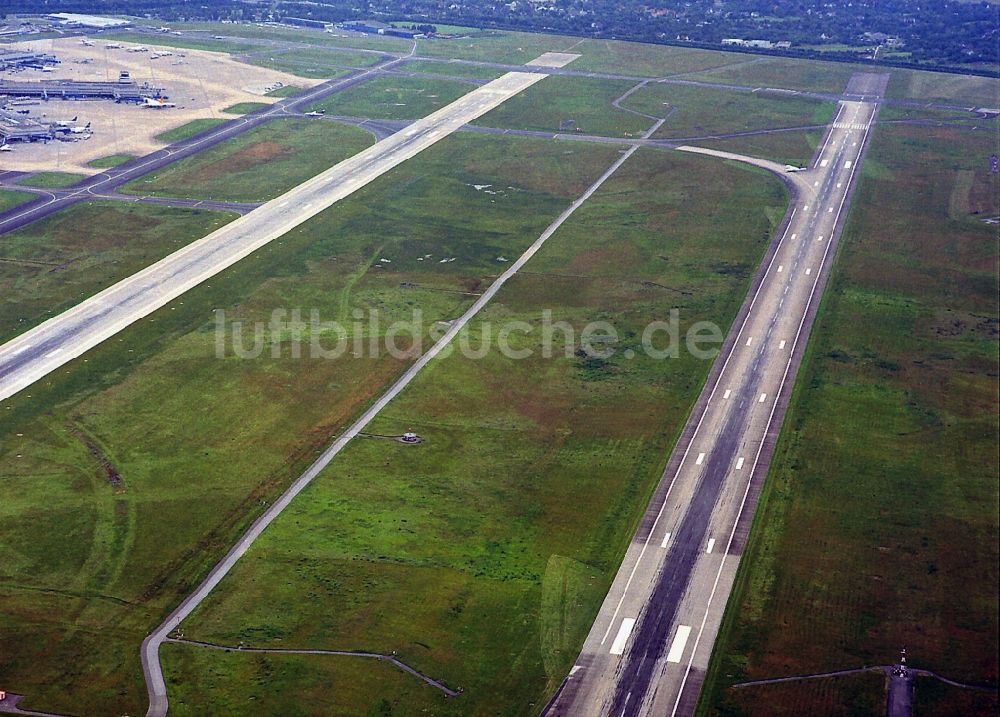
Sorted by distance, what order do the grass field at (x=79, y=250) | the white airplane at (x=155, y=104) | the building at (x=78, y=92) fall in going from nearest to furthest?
1. the grass field at (x=79, y=250)
2. the white airplane at (x=155, y=104)
3. the building at (x=78, y=92)

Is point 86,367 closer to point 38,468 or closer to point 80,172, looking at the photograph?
point 38,468

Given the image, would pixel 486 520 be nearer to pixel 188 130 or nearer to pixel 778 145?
pixel 778 145

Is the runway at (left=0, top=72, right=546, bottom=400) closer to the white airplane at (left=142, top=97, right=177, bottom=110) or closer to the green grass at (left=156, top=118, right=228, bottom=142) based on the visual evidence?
the green grass at (left=156, top=118, right=228, bottom=142)

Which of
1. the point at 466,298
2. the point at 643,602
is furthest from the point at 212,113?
the point at 643,602

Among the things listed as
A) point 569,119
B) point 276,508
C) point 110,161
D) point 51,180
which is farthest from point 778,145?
point 276,508

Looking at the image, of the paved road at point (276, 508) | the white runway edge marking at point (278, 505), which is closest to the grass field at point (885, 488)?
the paved road at point (276, 508)

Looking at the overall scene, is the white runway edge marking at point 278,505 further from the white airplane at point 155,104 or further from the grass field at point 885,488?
the white airplane at point 155,104
